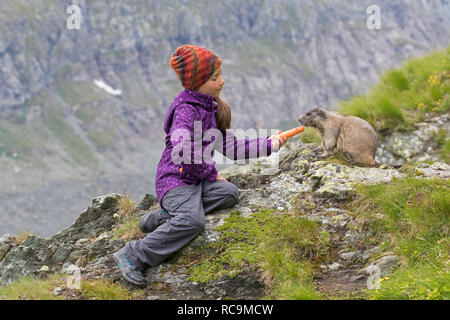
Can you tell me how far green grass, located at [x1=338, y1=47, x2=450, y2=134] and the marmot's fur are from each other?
2118 mm

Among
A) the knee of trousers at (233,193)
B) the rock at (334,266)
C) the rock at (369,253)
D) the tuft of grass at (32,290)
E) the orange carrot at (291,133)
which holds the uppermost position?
the orange carrot at (291,133)

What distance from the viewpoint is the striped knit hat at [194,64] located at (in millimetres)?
6367

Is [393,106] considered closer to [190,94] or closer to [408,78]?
[408,78]

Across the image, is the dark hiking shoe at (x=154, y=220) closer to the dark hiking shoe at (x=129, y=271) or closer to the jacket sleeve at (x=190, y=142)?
the jacket sleeve at (x=190, y=142)

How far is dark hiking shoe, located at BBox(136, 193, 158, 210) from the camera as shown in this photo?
312 inches

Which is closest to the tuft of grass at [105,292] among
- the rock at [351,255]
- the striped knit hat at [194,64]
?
the rock at [351,255]

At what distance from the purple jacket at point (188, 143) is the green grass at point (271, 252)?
87 centimetres

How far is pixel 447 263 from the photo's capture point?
15.1 feet

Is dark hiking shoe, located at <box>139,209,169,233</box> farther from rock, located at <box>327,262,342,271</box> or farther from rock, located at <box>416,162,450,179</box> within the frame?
rock, located at <box>416,162,450,179</box>

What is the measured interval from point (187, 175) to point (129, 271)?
1573mm

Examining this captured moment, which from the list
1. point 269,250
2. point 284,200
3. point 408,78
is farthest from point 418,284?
point 408,78

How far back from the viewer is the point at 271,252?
17.6 feet

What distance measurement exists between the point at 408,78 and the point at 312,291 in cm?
1011

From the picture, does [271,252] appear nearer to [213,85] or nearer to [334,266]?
[334,266]
